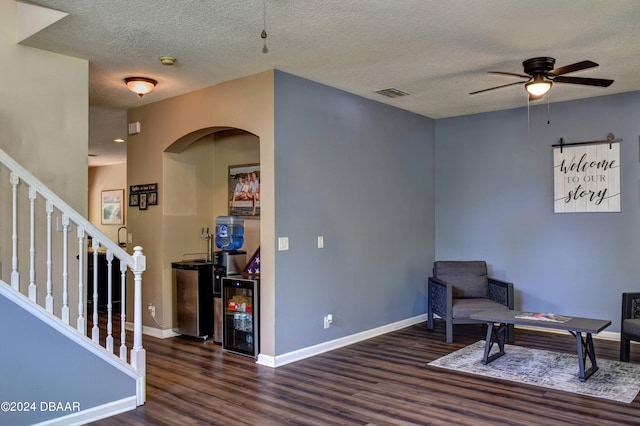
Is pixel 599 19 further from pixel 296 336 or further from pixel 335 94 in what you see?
pixel 296 336

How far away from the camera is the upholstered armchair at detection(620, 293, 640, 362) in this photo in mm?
4380

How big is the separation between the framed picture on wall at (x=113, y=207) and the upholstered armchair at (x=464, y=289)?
7.77m

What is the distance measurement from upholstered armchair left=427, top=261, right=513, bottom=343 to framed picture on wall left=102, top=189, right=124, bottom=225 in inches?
306

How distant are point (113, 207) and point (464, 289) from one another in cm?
850

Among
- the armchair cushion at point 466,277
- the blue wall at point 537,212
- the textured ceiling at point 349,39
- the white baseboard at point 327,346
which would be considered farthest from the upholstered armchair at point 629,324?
the white baseboard at point 327,346

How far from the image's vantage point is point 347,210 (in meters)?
5.41

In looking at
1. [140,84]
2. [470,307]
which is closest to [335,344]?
[470,307]

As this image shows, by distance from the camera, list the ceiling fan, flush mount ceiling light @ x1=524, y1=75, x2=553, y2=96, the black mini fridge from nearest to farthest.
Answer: the ceiling fan → flush mount ceiling light @ x1=524, y1=75, x2=553, y2=96 → the black mini fridge

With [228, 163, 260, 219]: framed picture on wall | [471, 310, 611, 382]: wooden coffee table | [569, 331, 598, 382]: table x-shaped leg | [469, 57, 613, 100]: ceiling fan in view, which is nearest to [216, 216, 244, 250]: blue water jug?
[228, 163, 260, 219]: framed picture on wall

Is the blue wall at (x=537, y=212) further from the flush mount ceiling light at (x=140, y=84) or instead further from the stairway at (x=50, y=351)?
the stairway at (x=50, y=351)

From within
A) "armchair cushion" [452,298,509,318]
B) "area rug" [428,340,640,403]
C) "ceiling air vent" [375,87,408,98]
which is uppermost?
"ceiling air vent" [375,87,408,98]

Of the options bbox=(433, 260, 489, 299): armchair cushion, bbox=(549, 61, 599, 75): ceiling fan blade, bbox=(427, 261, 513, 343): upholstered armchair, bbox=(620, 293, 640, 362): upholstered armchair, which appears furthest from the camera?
bbox=(433, 260, 489, 299): armchair cushion

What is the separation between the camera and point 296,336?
15.6 ft

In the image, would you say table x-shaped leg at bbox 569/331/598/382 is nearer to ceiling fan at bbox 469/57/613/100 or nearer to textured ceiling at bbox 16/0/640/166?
ceiling fan at bbox 469/57/613/100
